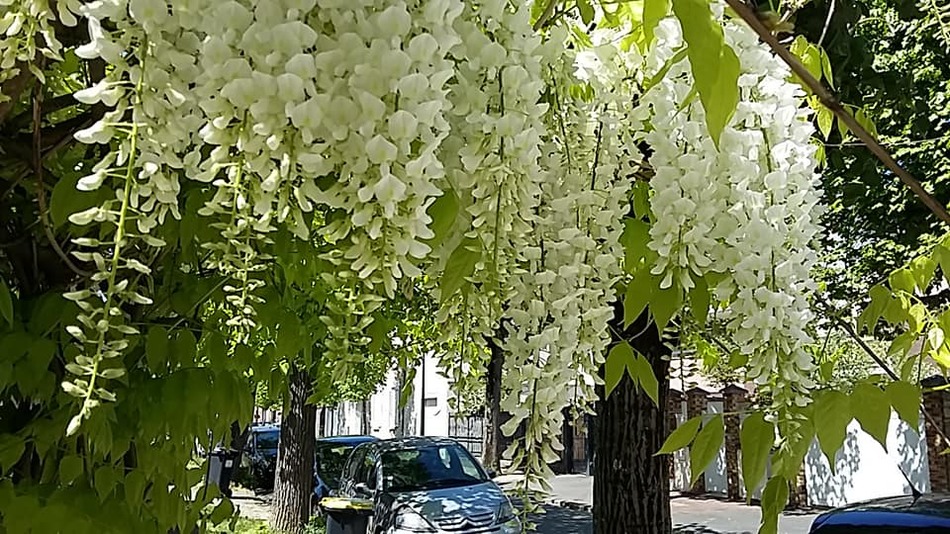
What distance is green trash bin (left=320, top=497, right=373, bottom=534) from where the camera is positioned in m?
7.72

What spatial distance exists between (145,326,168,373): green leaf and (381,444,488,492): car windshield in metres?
6.86

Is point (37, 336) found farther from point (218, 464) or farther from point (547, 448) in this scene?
point (218, 464)

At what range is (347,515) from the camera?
773 centimetres

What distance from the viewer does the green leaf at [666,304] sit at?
42.4 inches

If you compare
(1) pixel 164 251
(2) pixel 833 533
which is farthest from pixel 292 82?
(2) pixel 833 533

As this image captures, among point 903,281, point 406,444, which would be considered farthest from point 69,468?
point 406,444

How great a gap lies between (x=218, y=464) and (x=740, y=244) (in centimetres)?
787

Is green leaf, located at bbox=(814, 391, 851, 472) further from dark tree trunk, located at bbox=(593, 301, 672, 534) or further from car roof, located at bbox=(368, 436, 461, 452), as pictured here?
car roof, located at bbox=(368, 436, 461, 452)

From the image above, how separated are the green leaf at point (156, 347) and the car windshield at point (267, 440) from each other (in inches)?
593

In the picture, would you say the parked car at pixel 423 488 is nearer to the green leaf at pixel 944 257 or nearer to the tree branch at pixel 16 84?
the green leaf at pixel 944 257

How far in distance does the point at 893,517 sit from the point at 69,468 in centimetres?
288

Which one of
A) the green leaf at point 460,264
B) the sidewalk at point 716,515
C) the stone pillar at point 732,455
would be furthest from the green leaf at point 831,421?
the stone pillar at point 732,455

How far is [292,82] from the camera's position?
0.59 meters

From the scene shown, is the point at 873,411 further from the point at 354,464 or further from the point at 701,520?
the point at 701,520
